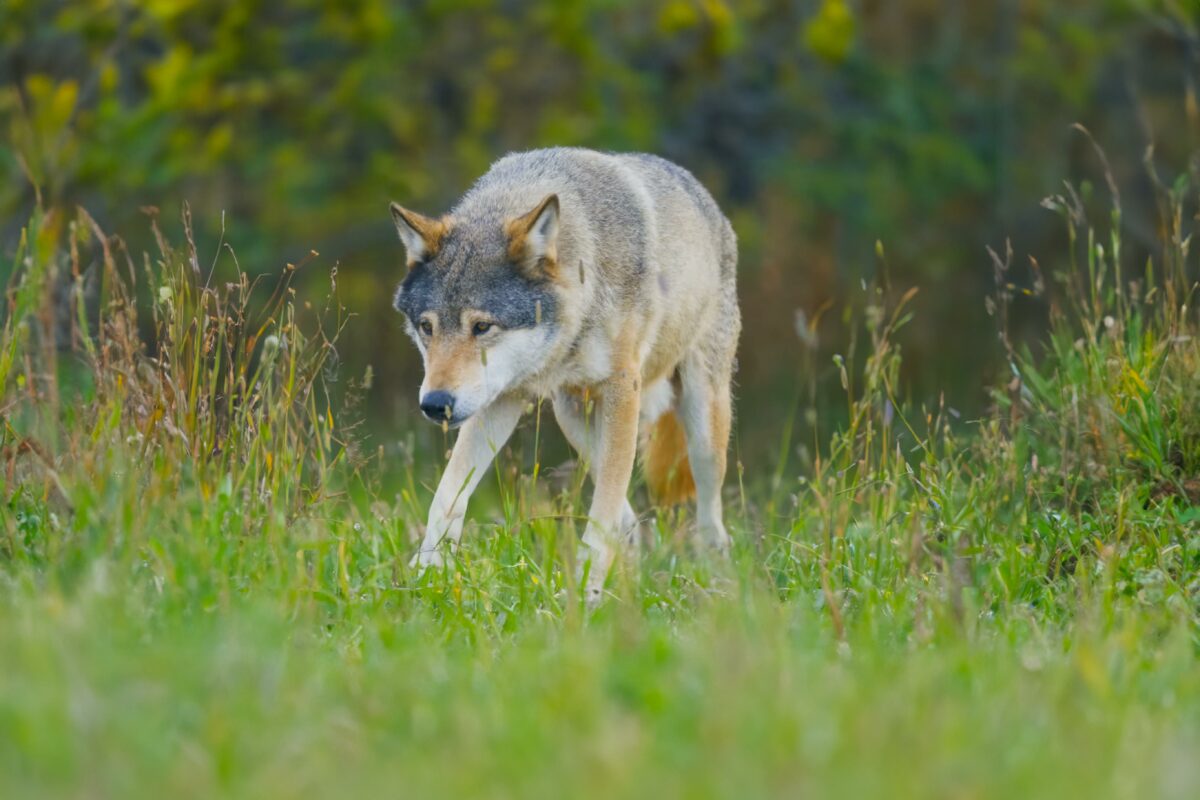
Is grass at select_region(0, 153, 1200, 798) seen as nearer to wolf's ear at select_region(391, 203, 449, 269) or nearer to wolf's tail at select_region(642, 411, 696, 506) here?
wolf's tail at select_region(642, 411, 696, 506)

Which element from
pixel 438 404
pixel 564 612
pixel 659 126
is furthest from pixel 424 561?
pixel 659 126

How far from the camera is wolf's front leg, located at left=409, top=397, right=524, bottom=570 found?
17.7 feet

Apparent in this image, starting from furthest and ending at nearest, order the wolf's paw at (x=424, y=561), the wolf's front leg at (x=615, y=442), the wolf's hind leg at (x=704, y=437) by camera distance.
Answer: the wolf's hind leg at (x=704, y=437)
the wolf's front leg at (x=615, y=442)
the wolf's paw at (x=424, y=561)

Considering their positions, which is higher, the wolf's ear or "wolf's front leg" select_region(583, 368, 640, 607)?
the wolf's ear

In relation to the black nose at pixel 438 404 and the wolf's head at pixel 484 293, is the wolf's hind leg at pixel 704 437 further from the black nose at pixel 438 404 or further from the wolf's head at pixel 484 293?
the black nose at pixel 438 404

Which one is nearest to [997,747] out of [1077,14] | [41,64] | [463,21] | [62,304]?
[62,304]

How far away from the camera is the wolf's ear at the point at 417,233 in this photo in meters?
5.64

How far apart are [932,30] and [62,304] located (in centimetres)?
1611

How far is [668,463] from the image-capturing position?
7152 millimetres

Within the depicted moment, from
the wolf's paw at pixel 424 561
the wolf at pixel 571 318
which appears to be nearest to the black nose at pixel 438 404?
the wolf at pixel 571 318

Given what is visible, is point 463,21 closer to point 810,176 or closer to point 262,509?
point 810,176

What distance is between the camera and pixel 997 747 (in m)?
2.81

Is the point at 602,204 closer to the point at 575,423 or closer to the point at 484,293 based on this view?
the point at 484,293

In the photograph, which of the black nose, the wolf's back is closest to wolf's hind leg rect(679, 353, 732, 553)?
the wolf's back
